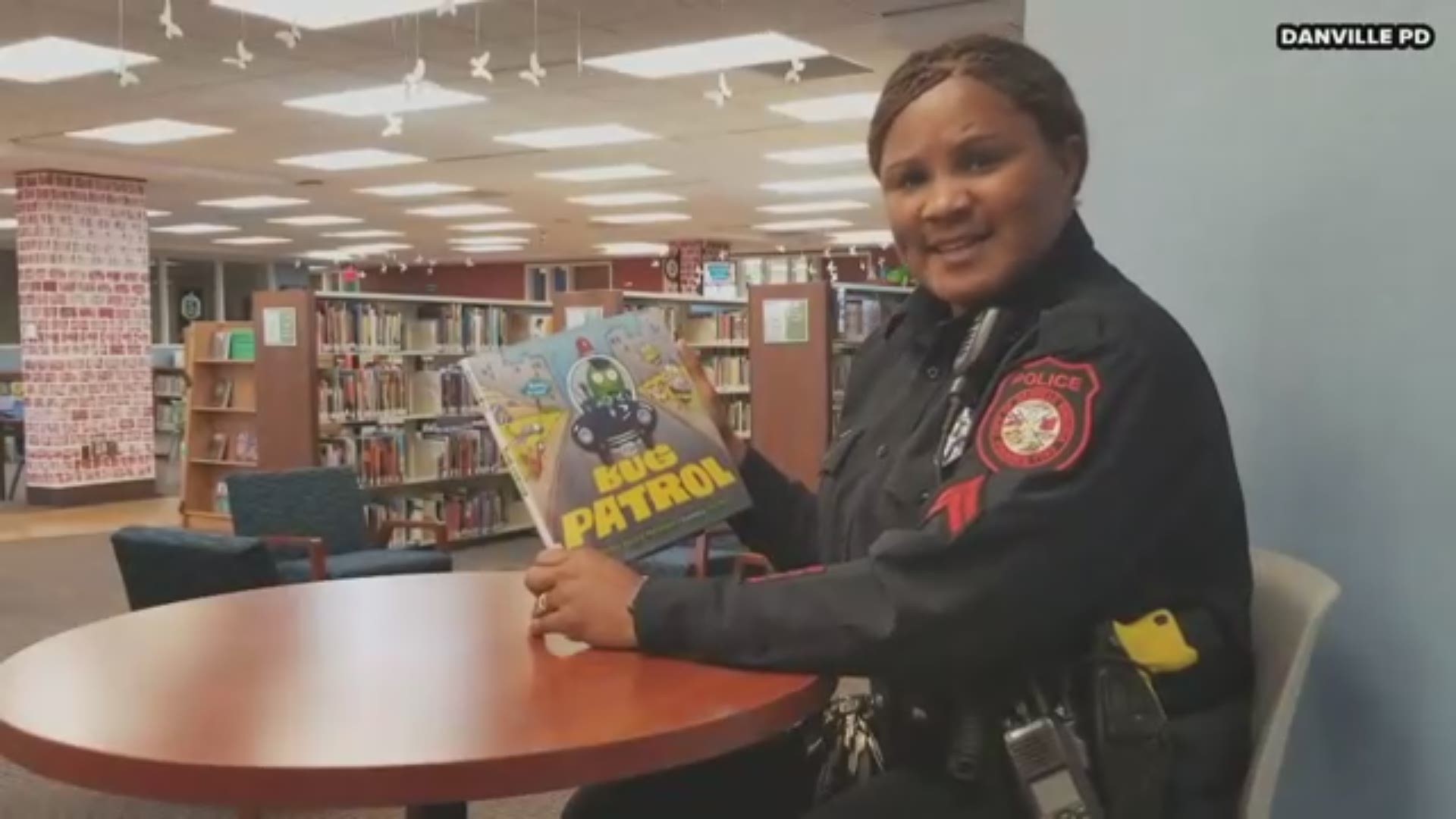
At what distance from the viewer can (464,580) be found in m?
1.85

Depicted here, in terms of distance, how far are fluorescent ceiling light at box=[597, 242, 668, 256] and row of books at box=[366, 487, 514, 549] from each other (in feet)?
36.3

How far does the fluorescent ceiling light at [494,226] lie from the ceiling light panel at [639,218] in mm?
1022

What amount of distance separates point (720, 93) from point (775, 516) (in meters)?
5.53

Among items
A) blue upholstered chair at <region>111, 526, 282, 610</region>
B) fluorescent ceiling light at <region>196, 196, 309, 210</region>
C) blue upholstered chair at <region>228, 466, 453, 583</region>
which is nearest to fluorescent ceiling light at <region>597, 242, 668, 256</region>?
fluorescent ceiling light at <region>196, 196, 309, 210</region>

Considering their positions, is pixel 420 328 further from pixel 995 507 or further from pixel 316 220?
pixel 316 220

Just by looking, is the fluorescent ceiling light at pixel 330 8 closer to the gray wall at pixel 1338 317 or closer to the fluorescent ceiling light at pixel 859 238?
the gray wall at pixel 1338 317

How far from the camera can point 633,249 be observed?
20625mm

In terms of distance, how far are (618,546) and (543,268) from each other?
21.9m

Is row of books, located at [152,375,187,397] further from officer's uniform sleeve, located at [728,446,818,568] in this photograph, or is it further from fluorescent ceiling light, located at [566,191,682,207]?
officer's uniform sleeve, located at [728,446,818,568]

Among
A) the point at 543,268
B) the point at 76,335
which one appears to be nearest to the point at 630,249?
the point at 543,268

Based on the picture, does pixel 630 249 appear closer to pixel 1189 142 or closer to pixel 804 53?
pixel 804 53

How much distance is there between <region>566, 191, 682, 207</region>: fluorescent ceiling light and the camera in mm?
13492

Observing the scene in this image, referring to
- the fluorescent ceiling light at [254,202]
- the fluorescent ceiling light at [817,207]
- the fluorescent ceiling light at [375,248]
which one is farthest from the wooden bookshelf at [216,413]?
the fluorescent ceiling light at [375,248]

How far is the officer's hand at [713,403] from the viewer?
5.28 feet
